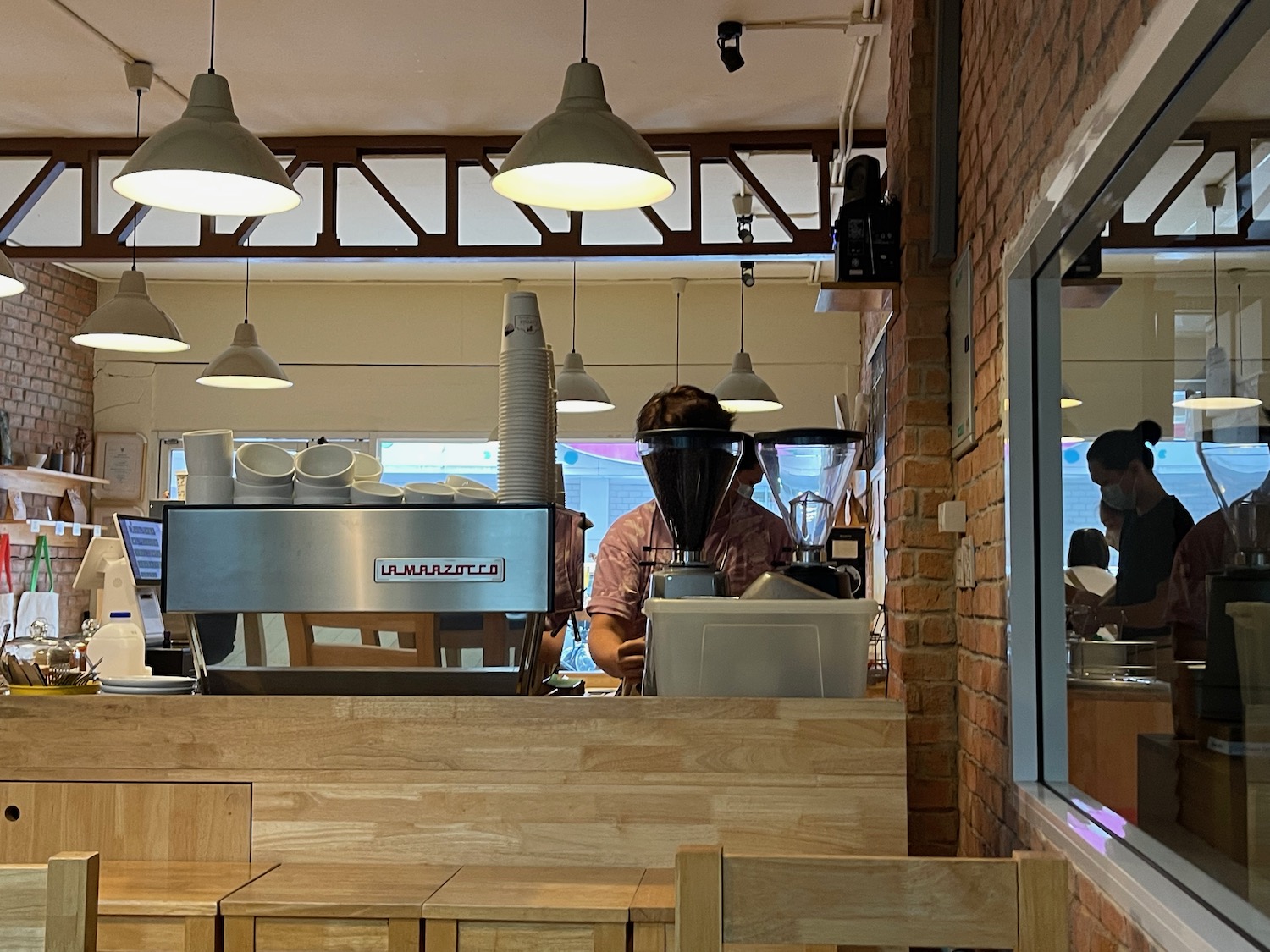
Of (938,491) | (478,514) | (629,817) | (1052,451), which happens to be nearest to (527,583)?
(478,514)

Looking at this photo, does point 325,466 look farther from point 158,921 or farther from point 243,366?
point 243,366

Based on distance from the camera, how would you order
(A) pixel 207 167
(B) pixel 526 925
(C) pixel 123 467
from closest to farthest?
(B) pixel 526 925, (A) pixel 207 167, (C) pixel 123 467

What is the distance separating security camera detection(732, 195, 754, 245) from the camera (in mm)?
6324

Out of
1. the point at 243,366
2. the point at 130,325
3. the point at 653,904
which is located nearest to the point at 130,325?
the point at 130,325

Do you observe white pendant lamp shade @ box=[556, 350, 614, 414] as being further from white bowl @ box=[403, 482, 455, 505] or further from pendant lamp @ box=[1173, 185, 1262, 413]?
pendant lamp @ box=[1173, 185, 1262, 413]

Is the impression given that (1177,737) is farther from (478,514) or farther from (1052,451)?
(478,514)

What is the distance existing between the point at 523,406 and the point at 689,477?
1.31ft

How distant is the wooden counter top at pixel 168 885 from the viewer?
2.14 m

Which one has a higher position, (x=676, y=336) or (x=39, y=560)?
(x=676, y=336)

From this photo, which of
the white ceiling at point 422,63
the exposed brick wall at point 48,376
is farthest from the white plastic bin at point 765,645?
the exposed brick wall at point 48,376

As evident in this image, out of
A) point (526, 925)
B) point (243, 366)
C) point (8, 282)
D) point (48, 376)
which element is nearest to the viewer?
point (526, 925)

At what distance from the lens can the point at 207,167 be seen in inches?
116

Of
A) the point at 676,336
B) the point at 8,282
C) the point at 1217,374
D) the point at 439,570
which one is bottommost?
the point at 439,570

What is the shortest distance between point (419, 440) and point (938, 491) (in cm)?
627
